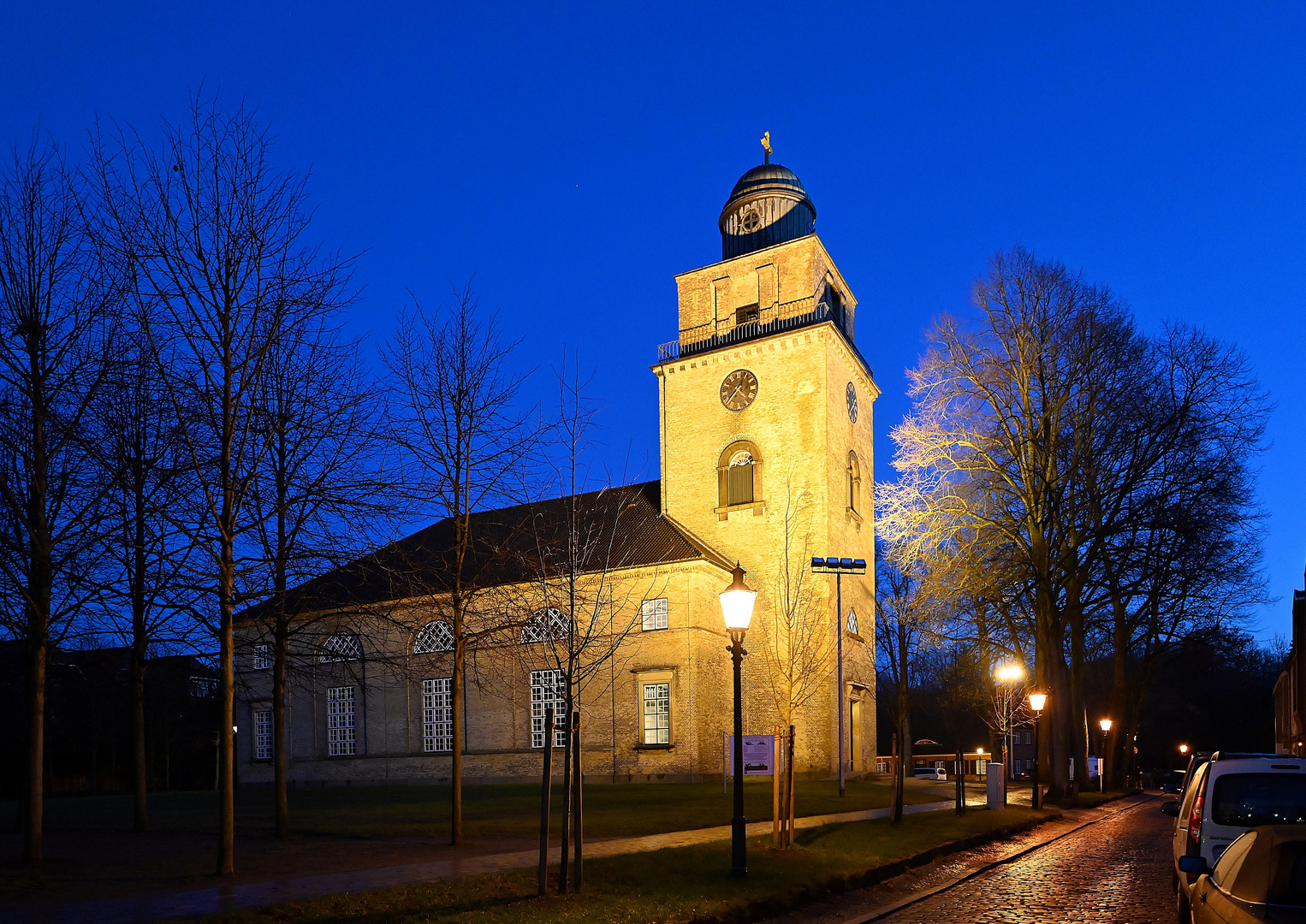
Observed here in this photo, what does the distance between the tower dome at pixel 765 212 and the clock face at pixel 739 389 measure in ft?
19.6

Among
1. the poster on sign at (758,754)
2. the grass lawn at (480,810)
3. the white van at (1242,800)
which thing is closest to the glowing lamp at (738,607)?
the white van at (1242,800)

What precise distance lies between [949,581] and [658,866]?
65.8 feet

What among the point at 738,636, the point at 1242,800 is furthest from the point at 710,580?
the point at 1242,800

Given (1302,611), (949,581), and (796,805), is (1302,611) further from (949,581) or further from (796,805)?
(796,805)

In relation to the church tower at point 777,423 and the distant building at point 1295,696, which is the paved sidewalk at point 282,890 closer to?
the church tower at point 777,423

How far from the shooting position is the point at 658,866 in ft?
43.0

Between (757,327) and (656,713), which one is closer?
(656,713)

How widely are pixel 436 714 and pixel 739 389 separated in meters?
19.5

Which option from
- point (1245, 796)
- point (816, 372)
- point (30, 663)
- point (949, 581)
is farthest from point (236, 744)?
point (1245, 796)

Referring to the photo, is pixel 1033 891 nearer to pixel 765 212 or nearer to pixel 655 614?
pixel 655 614

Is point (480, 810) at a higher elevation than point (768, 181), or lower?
lower

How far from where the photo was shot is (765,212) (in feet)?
149

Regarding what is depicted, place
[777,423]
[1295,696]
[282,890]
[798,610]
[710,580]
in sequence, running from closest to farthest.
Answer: [282,890], [798,610], [710,580], [777,423], [1295,696]

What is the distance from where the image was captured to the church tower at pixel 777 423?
40.1 m
